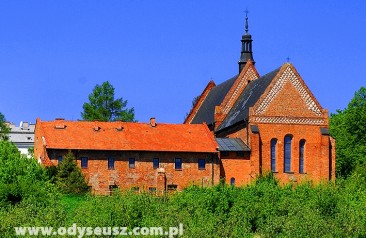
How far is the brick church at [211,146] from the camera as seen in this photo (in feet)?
253

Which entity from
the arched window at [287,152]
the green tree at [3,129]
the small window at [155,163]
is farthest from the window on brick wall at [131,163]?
the green tree at [3,129]

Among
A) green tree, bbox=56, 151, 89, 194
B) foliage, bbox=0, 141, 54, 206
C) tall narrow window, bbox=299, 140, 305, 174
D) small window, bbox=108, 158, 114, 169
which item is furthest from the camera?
tall narrow window, bbox=299, 140, 305, 174

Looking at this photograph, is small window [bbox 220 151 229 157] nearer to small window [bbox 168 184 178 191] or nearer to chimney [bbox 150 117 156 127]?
small window [bbox 168 184 178 191]

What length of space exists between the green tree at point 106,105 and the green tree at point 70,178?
29.9m

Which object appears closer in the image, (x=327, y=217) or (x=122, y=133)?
(x=327, y=217)

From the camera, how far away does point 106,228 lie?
162 ft

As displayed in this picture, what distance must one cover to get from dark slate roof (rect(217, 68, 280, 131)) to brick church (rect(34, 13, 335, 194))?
0.44ft

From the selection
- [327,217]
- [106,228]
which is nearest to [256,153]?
[327,217]

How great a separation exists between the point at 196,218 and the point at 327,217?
9187 millimetres

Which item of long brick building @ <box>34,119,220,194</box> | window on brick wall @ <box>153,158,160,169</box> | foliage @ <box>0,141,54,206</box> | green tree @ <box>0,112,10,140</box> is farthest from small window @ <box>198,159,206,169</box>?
green tree @ <box>0,112,10,140</box>

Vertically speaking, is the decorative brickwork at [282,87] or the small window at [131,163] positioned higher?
the decorative brickwork at [282,87]

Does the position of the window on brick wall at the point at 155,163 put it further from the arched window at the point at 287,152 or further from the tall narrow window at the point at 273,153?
the arched window at the point at 287,152

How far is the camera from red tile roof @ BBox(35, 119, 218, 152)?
77.2 metres

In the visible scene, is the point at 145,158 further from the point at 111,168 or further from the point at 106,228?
the point at 106,228
